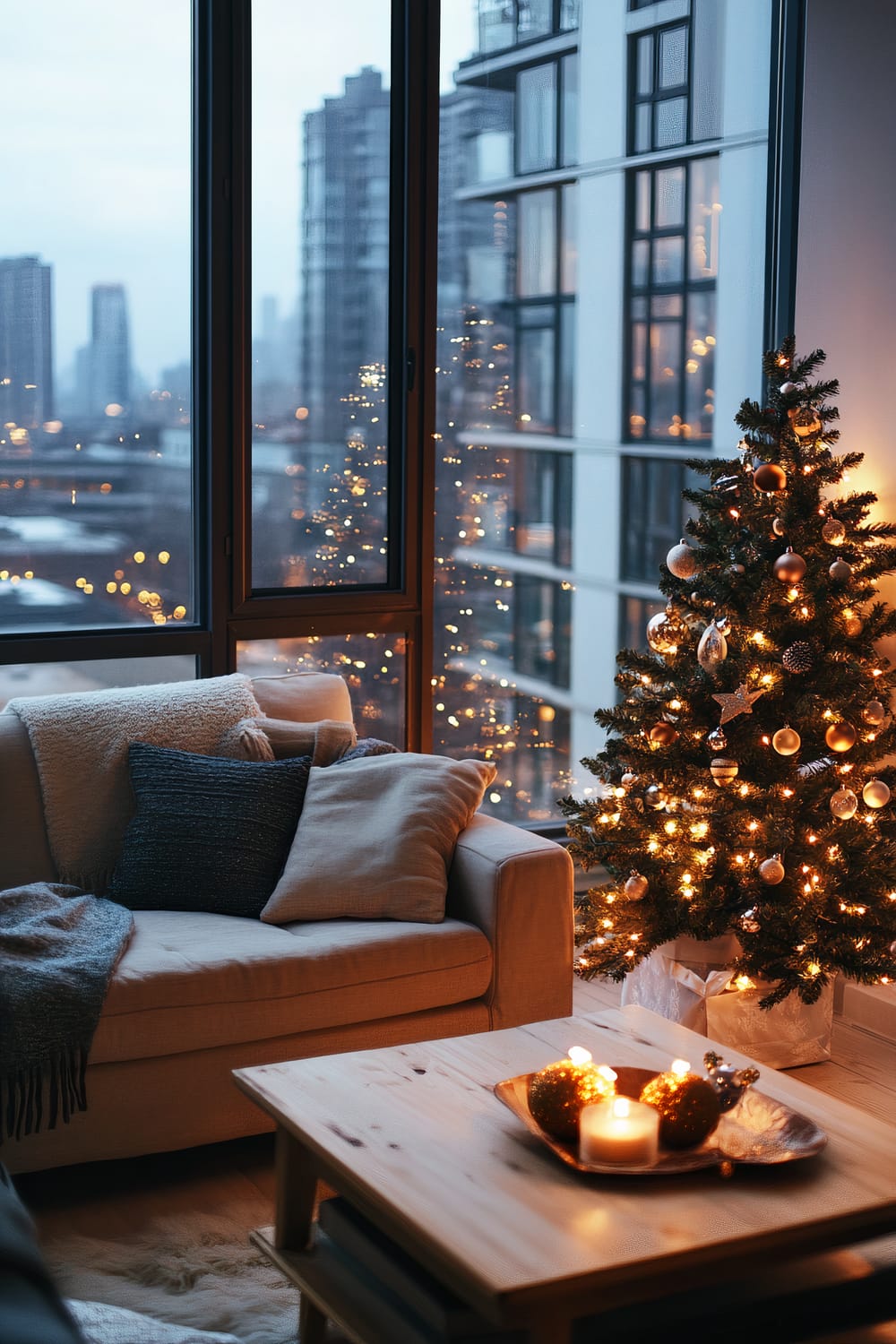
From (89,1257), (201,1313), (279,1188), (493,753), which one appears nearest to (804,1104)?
(279,1188)

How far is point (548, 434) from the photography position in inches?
172

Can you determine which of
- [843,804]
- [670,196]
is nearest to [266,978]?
[843,804]

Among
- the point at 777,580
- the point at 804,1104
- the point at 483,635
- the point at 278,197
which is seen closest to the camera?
the point at 804,1104

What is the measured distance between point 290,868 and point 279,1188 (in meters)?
0.99

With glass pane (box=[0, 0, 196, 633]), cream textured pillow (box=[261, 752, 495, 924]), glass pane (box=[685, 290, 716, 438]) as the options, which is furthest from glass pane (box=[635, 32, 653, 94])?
cream textured pillow (box=[261, 752, 495, 924])

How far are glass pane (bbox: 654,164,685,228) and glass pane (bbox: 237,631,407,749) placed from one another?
1528 mm

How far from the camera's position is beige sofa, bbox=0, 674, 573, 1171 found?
107 inches

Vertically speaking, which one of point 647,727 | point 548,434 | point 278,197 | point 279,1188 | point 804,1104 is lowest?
point 279,1188

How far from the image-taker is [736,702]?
334 cm

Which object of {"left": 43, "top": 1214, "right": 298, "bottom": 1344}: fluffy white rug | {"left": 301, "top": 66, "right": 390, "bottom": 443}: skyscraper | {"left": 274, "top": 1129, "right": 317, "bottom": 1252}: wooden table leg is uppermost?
{"left": 301, "top": 66, "right": 390, "bottom": 443}: skyscraper

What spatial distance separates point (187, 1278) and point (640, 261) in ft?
10.4

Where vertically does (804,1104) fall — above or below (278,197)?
below

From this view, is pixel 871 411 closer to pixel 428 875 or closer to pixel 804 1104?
pixel 428 875

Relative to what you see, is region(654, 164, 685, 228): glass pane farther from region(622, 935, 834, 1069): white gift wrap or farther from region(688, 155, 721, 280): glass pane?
region(622, 935, 834, 1069): white gift wrap
